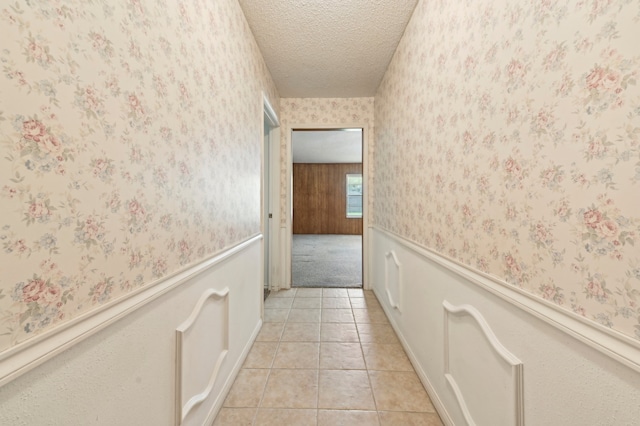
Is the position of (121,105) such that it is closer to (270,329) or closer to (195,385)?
(195,385)

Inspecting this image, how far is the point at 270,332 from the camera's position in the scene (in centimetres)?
225

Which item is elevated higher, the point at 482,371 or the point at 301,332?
the point at 482,371

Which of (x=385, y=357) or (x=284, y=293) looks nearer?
(x=385, y=357)

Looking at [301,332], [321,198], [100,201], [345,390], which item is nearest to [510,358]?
[345,390]

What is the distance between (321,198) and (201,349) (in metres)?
8.26

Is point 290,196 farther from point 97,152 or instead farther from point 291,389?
point 97,152

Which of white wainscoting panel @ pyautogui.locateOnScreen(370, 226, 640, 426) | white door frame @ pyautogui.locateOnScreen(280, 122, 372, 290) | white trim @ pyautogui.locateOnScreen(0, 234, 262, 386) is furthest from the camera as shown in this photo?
white door frame @ pyautogui.locateOnScreen(280, 122, 372, 290)

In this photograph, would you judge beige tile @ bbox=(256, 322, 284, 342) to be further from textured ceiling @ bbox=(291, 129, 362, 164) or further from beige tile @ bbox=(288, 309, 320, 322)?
textured ceiling @ bbox=(291, 129, 362, 164)

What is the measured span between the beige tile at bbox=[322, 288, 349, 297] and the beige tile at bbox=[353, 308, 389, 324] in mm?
488

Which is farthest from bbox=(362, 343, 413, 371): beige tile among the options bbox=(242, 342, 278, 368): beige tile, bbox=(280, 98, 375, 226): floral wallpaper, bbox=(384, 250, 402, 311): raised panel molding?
bbox=(280, 98, 375, 226): floral wallpaper

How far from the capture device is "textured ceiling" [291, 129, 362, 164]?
5798mm

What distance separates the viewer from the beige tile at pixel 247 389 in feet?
4.81

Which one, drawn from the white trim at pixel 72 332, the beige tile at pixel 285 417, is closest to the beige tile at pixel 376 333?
the beige tile at pixel 285 417

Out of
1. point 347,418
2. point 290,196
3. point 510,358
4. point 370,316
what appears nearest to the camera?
point 510,358
